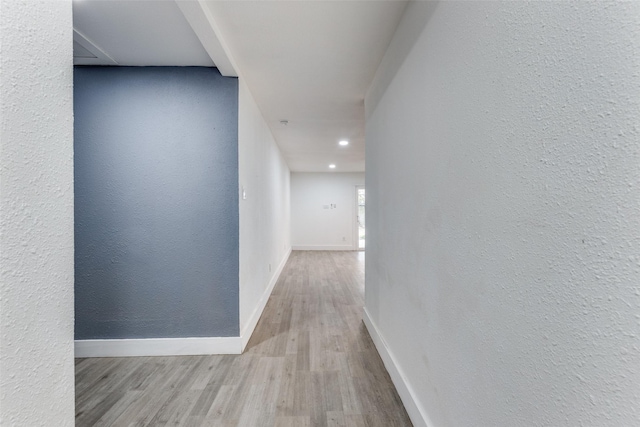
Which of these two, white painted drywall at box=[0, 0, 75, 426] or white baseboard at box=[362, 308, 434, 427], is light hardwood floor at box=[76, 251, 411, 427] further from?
white painted drywall at box=[0, 0, 75, 426]

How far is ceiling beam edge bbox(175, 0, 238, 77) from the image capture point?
147 centimetres

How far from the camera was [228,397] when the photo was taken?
5.88 ft

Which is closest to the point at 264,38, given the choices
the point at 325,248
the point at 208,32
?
the point at 208,32

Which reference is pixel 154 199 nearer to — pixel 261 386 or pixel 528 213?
pixel 261 386

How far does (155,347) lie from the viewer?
228 cm

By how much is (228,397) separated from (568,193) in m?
1.99

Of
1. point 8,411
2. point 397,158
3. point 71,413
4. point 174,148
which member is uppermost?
point 174,148

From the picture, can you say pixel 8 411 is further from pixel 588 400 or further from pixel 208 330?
pixel 208 330

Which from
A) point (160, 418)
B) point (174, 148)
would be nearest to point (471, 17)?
point (174, 148)

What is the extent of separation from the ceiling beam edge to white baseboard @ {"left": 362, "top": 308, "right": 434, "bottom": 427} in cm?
229

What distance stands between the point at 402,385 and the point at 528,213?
139 centimetres

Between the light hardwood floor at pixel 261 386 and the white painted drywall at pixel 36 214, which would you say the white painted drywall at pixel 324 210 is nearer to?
the light hardwood floor at pixel 261 386

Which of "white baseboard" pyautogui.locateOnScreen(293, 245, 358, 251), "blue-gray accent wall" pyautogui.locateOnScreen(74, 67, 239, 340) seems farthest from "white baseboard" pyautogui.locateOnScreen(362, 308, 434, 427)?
"white baseboard" pyautogui.locateOnScreen(293, 245, 358, 251)

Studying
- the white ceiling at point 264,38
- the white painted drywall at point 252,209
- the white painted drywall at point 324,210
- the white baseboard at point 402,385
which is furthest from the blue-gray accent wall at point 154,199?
the white painted drywall at point 324,210
